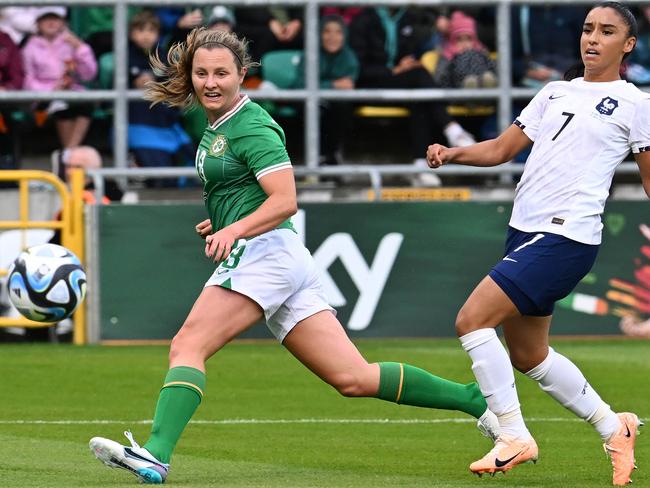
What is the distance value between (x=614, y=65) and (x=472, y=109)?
33.2 ft

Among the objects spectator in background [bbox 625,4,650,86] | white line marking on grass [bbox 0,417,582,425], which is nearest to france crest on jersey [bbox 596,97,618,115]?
white line marking on grass [bbox 0,417,582,425]

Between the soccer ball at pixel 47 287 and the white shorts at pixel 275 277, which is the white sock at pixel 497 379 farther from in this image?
the soccer ball at pixel 47 287

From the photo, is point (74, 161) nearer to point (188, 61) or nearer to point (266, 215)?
point (188, 61)

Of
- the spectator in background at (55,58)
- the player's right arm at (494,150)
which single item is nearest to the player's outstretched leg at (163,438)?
the player's right arm at (494,150)

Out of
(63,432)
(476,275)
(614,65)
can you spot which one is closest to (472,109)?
(476,275)

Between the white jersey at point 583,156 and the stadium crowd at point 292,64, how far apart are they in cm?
902

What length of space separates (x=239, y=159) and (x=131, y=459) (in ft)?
4.69

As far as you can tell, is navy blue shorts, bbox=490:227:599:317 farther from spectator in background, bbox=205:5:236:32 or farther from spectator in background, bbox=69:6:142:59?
spectator in background, bbox=69:6:142:59

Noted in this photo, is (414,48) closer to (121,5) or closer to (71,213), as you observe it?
(121,5)

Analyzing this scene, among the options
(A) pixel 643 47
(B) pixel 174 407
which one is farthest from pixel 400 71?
(B) pixel 174 407

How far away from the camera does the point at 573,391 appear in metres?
7.54

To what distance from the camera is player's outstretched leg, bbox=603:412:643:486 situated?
7.36 meters

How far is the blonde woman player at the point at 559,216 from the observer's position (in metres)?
7.27

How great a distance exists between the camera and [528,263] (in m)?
7.24
